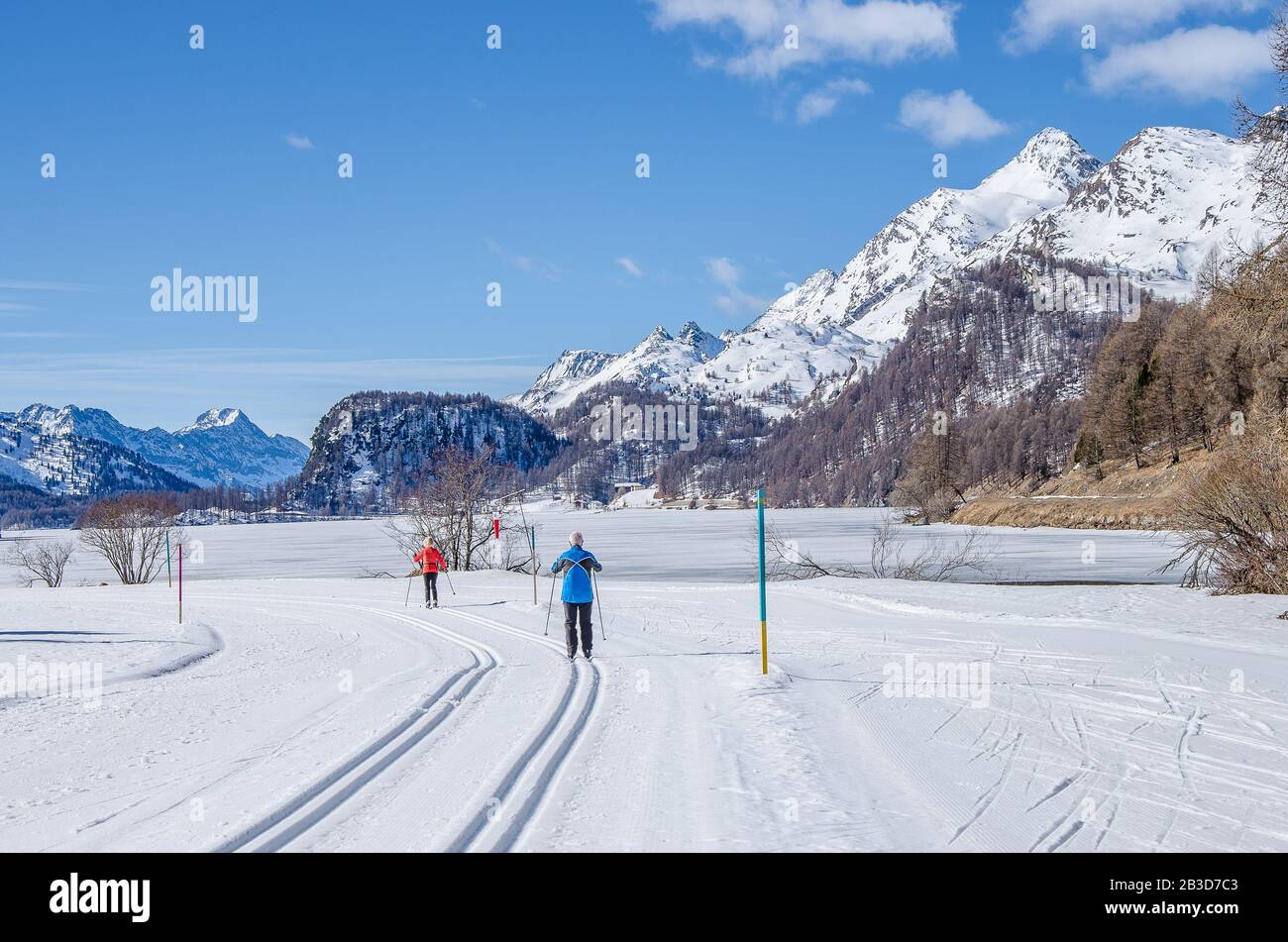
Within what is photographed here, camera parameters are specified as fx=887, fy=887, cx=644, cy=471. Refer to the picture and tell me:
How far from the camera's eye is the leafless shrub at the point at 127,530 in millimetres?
51781

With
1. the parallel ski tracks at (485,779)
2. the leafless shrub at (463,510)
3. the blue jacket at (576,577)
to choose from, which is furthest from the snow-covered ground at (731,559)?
the parallel ski tracks at (485,779)

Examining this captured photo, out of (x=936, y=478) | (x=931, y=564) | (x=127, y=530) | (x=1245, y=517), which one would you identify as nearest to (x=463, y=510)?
(x=931, y=564)

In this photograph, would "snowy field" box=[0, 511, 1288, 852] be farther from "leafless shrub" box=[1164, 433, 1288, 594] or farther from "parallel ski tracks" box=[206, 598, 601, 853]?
"leafless shrub" box=[1164, 433, 1288, 594]

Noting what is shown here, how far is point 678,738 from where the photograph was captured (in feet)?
26.0

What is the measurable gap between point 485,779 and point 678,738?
205 cm

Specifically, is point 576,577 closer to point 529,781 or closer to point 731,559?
point 529,781

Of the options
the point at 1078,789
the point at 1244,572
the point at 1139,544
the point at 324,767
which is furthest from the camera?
the point at 1139,544

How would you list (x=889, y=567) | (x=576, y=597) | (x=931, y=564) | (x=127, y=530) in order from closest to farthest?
(x=576, y=597), (x=889, y=567), (x=931, y=564), (x=127, y=530)

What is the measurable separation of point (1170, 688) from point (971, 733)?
3.58 meters

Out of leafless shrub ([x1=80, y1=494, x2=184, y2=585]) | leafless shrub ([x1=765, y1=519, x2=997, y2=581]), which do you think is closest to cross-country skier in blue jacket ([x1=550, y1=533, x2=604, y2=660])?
leafless shrub ([x1=765, y1=519, x2=997, y2=581])

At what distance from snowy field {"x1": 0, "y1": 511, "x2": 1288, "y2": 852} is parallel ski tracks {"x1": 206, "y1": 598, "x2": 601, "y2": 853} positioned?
29 millimetres
